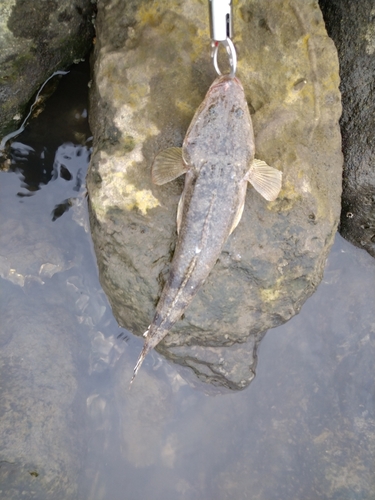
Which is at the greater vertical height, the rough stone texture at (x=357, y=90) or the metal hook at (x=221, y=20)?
the metal hook at (x=221, y=20)

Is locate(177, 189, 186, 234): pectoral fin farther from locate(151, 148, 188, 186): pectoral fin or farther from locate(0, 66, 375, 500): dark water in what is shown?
locate(0, 66, 375, 500): dark water

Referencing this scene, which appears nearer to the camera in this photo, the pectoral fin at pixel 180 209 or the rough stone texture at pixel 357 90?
the pectoral fin at pixel 180 209

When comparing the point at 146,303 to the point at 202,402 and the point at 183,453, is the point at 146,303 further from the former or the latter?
the point at 183,453

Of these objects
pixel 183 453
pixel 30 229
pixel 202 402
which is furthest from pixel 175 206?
pixel 183 453

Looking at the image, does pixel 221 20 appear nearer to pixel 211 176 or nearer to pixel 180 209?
pixel 211 176

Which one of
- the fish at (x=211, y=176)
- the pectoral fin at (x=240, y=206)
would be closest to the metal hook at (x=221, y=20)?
the fish at (x=211, y=176)

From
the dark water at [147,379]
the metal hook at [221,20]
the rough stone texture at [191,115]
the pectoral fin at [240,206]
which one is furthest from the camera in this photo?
the dark water at [147,379]

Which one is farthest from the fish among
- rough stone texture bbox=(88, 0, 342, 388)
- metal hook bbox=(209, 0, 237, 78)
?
metal hook bbox=(209, 0, 237, 78)

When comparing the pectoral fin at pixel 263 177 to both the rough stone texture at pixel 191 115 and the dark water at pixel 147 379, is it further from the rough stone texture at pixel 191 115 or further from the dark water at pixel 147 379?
the dark water at pixel 147 379
